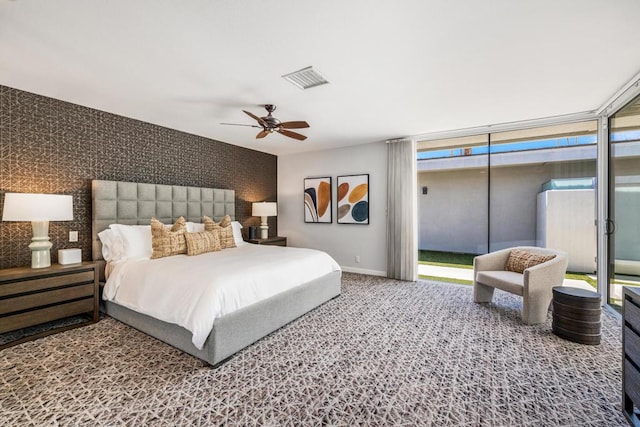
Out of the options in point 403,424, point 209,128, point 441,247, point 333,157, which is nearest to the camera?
point 403,424

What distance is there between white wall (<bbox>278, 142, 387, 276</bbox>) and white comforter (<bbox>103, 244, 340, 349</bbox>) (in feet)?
6.73

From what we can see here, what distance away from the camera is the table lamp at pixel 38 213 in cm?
263

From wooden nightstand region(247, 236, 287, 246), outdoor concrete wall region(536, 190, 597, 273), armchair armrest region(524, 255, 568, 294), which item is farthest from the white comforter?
outdoor concrete wall region(536, 190, 597, 273)

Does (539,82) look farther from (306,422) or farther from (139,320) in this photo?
(139,320)

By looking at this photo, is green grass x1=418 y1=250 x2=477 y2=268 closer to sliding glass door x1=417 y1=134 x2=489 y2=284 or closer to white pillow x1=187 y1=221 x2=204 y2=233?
sliding glass door x1=417 y1=134 x2=489 y2=284

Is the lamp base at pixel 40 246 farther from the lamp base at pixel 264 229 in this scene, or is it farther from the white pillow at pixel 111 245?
the lamp base at pixel 264 229

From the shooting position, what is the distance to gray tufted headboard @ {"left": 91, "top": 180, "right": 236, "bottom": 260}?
11.3 feet

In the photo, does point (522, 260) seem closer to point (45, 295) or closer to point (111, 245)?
point (111, 245)

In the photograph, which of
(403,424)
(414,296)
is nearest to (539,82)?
(414,296)

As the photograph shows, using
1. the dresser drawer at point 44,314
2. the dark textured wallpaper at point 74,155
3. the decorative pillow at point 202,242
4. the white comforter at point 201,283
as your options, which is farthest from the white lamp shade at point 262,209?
the dresser drawer at point 44,314

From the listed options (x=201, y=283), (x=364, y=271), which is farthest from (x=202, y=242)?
(x=364, y=271)

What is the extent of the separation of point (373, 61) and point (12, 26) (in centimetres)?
272

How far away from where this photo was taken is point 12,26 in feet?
6.40

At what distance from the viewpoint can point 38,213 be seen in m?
2.69
